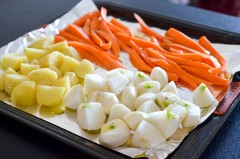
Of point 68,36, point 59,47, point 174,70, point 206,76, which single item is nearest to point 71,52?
point 59,47

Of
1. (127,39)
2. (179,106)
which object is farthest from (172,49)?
(179,106)

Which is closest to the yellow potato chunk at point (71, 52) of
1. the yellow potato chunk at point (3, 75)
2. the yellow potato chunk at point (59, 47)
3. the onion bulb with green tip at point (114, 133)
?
the yellow potato chunk at point (59, 47)

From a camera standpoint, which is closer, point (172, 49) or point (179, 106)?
point (179, 106)

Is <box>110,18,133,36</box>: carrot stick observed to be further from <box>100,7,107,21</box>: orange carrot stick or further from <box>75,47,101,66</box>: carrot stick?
<box>75,47,101,66</box>: carrot stick

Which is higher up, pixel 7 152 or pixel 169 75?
pixel 169 75

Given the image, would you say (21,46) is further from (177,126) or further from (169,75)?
(177,126)

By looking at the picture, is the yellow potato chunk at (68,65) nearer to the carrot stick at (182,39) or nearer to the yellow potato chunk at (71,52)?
the yellow potato chunk at (71,52)

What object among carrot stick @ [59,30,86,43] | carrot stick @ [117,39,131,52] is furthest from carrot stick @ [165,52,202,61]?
carrot stick @ [59,30,86,43]

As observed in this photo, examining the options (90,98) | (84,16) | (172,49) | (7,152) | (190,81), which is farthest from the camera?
(84,16)
